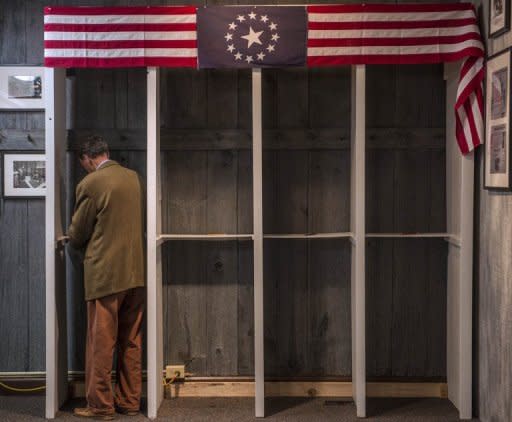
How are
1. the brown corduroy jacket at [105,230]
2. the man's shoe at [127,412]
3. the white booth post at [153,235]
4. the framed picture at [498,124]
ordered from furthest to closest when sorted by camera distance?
the man's shoe at [127,412] < the white booth post at [153,235] < the brown corduroy jacket at [105,230] < the framed picture at [498,124]

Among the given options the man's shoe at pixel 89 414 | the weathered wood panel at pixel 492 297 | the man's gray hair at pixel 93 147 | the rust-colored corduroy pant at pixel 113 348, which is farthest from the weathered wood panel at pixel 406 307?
the man's gray hair at pixel 93 147

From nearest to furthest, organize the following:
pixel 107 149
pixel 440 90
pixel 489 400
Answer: pixel 489 400, pixel 107 149, pixel 440 90

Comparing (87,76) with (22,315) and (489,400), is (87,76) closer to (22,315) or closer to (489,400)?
(22,315)

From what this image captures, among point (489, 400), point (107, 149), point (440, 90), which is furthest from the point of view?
point (440, 90)

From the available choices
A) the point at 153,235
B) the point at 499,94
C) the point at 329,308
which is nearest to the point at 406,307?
the point at 329,308

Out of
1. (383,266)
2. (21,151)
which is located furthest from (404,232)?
(21,151)

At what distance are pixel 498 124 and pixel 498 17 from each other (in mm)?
633

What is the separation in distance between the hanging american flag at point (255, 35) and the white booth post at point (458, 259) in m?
0.26

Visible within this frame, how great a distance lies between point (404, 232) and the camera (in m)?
6.00

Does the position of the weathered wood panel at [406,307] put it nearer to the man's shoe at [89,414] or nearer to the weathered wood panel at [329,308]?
the weathered wood panel at [329,308]

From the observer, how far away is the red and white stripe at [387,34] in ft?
17.9

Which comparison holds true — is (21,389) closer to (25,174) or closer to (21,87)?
(25,174)

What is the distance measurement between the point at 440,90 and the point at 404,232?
1.03m

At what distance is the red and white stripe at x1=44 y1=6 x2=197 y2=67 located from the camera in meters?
5.47
